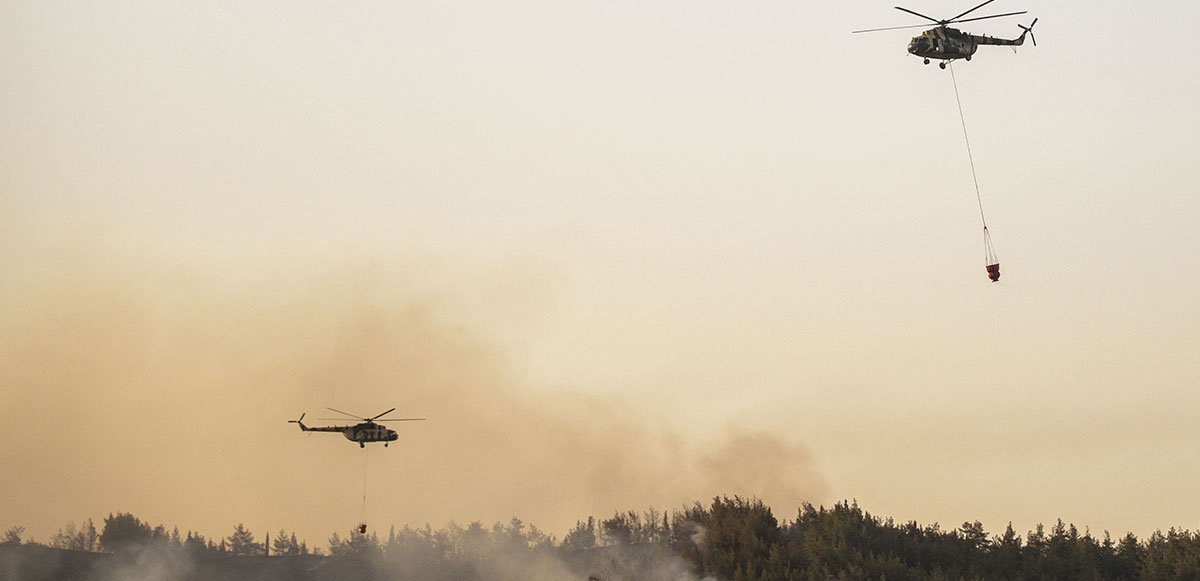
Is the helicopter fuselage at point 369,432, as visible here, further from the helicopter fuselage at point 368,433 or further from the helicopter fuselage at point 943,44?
the helicopter fuselage at point 943,44

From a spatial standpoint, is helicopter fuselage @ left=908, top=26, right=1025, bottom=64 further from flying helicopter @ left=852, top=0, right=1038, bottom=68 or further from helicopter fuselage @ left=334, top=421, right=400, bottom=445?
helicopter fuselage @ left=334, top=421, right=400, bottom=445

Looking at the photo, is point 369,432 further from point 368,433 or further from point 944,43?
point 944,43

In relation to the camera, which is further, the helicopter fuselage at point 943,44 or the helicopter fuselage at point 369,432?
the helicopter fuselage at point 369,432

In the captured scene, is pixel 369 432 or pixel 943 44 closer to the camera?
pixel 943 44

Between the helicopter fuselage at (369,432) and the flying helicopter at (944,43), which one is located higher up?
the flying helicopter at (944,43)

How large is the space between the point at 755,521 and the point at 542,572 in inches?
1536

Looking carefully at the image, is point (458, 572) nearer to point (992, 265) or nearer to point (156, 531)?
point (156, 531)

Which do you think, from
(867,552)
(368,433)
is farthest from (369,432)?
(867,552)

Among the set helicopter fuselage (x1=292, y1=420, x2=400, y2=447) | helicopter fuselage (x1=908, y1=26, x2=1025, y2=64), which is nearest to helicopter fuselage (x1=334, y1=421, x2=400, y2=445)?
helicopter fuselage (x1=292, y1=420, x2=400, y2=447)

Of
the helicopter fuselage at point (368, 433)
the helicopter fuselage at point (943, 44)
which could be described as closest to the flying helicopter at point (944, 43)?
the helicopter fuselage at point (943, 44)

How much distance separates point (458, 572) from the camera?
126 meters

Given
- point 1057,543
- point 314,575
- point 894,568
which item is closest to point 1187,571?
point 1057,543

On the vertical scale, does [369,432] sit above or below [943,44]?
below

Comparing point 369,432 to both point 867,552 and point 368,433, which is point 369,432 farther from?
point 867,552
